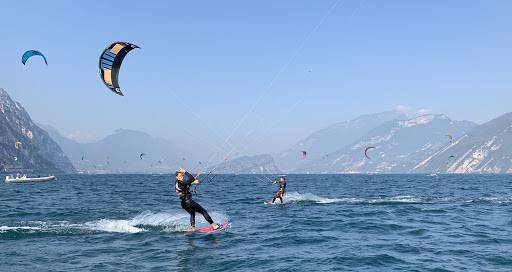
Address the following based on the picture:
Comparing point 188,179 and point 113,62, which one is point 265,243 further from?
point 113,62

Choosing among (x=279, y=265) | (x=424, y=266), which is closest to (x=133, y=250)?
(x=279, y=265)

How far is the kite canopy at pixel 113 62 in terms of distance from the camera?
23.1m

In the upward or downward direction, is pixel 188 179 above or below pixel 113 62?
below

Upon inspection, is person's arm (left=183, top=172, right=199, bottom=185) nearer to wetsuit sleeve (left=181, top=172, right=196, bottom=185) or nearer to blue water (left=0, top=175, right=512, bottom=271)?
wetsuit sleeve (left=181, top=172, right=196, bottom=185)

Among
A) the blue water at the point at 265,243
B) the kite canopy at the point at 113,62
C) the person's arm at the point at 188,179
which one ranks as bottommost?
the blue water at the point at 265,243

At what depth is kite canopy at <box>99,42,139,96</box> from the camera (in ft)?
75.8

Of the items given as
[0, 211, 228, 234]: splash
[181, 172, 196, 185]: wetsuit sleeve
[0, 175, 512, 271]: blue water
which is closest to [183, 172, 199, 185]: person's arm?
[181, 172, 196, 185]: wetsuit sleeve

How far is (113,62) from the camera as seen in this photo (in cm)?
2383

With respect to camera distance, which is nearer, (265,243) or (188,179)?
(265,243)

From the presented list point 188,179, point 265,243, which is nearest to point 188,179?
point 188,179

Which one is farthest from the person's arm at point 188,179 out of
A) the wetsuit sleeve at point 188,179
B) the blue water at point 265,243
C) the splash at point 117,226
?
the splash at point 117,226

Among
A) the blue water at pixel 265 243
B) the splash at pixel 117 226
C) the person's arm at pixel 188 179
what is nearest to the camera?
the blue water at pixel 265 243

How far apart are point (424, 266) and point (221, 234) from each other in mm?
8982

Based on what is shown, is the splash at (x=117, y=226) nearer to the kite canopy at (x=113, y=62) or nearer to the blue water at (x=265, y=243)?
the blue water at (x=265, y=243)
